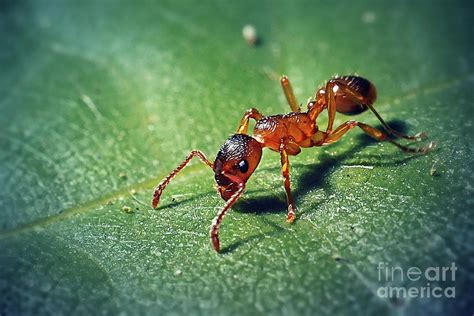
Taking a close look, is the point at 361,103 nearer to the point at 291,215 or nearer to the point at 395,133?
the point at 395,133

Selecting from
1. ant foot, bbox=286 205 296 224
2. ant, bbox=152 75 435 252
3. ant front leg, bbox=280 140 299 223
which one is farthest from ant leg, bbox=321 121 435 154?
ant foot, bbox=286 205 296 224

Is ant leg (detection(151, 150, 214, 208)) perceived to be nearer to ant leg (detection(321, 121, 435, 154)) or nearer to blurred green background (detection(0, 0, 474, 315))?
blurred green background (detection(0, 0, 474, 315))

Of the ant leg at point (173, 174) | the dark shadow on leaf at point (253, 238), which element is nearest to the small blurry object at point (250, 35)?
the ant leg at point (173, 174)

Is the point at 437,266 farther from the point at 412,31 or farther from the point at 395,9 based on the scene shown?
the point at 395,9

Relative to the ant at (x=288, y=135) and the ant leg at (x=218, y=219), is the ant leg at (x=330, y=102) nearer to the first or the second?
Answer: the ant at (x=288, y=135)

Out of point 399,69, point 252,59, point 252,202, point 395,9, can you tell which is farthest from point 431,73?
point 252,202
